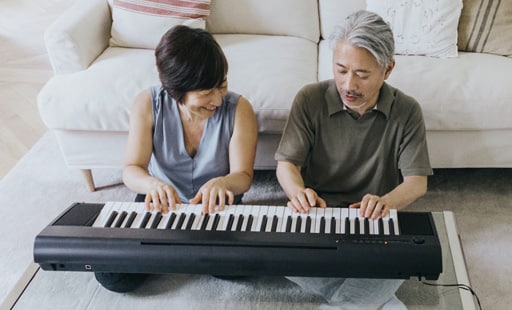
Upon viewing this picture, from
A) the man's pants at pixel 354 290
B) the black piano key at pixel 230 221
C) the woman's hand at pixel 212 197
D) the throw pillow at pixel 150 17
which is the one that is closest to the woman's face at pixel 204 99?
the woman's hand at pixel 212 197

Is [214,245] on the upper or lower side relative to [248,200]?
upper

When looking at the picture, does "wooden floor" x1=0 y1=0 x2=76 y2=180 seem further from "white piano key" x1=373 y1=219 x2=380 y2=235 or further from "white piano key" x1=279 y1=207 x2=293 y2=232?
"white piano key" x1=373 y1=219 x2=380 y2=235

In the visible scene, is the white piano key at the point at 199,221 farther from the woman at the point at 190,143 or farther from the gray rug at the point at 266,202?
the gray rug at the point at 266,202

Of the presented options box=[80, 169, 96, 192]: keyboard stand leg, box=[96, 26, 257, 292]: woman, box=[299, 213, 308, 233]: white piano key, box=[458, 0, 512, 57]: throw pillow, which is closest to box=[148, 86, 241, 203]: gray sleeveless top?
box=[96, 26, 257, 292]: woman

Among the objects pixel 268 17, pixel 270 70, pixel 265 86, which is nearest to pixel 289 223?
pixel 265 86

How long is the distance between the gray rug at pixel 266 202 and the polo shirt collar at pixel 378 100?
678 millimetres

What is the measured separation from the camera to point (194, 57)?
1237 millimetres

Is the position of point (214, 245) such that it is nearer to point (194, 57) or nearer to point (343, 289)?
point (343, 289)

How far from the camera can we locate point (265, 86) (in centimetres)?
180

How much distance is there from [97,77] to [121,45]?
1.02ft

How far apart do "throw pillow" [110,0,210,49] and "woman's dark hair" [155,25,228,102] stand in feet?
2.76

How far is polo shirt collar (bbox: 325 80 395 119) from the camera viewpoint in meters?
1.36

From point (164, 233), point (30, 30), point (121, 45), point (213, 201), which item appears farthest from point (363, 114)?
point (30, 30)

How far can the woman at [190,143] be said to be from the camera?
1.30 meters
